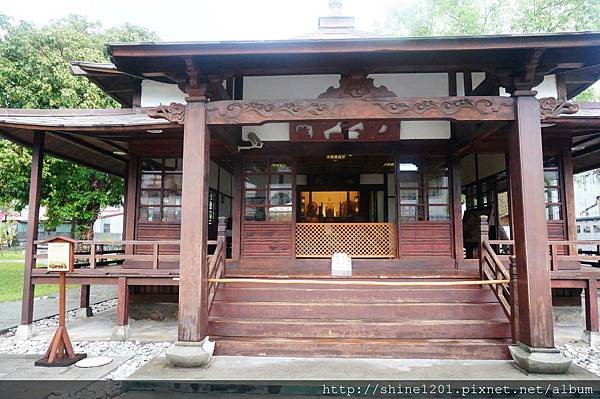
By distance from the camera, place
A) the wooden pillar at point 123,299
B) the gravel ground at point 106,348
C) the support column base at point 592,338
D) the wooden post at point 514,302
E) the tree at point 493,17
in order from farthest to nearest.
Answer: the tree at point 493,17 → the wooden pillar at point 123,299 → the support column base at point 592,338 → the gravel ground at point 106,348 → the wooden post at point 514,302

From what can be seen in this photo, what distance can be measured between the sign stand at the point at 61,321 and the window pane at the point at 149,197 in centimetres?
234

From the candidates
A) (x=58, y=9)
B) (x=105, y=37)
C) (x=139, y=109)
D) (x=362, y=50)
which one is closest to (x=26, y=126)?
(x=139, y=109)

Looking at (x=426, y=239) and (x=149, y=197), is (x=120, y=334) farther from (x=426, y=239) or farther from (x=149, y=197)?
(x=426, y=239)

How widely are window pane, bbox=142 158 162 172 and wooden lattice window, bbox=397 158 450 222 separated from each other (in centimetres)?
455

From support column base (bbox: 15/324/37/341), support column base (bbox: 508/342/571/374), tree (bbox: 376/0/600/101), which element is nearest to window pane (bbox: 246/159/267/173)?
support column base (bbox: 15/324/37/341)

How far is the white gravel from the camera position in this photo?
15.2 ft

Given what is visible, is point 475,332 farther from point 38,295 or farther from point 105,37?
point 105,37

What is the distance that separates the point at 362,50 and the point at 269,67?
3.64 ft

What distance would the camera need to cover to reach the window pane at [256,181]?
23.6 feet

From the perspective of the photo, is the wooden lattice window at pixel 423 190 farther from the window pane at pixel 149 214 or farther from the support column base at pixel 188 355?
the window pane at pixel 149 214

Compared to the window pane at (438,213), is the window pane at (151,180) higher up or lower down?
higher up

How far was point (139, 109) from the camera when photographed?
6.45 m

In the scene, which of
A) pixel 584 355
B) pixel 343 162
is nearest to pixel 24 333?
pixel 343 162

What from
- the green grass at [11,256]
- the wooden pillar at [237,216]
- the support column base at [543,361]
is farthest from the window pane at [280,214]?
the green grass at [11,256]
